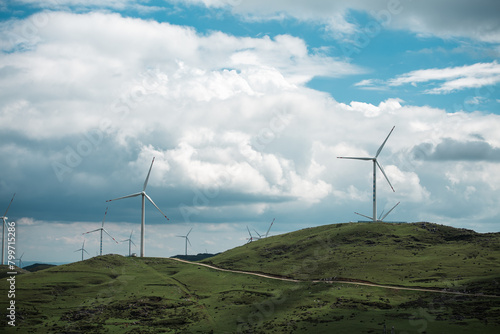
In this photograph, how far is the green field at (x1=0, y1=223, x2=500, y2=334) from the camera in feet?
321

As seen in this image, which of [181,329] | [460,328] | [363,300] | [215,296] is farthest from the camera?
[215,296]

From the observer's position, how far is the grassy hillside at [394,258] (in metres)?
125

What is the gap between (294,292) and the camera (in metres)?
128

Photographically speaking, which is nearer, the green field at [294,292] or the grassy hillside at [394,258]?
the green field at [294,292]

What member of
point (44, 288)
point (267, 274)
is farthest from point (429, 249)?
point (44, 288)

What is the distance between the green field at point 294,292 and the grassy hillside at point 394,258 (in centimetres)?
40

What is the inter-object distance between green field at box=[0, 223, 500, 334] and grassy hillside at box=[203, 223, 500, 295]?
40cm

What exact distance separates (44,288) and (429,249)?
12476 centimetres

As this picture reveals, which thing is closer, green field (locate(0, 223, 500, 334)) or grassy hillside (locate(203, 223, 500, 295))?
green field (locate(0, 223, 500, 334))

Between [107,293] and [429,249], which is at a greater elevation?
[429,249]

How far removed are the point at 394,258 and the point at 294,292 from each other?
4249cm

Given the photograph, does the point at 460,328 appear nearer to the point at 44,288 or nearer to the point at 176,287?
the point at 176,287

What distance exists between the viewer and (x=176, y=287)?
475 feet

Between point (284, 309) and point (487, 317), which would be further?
point (284, 309)
